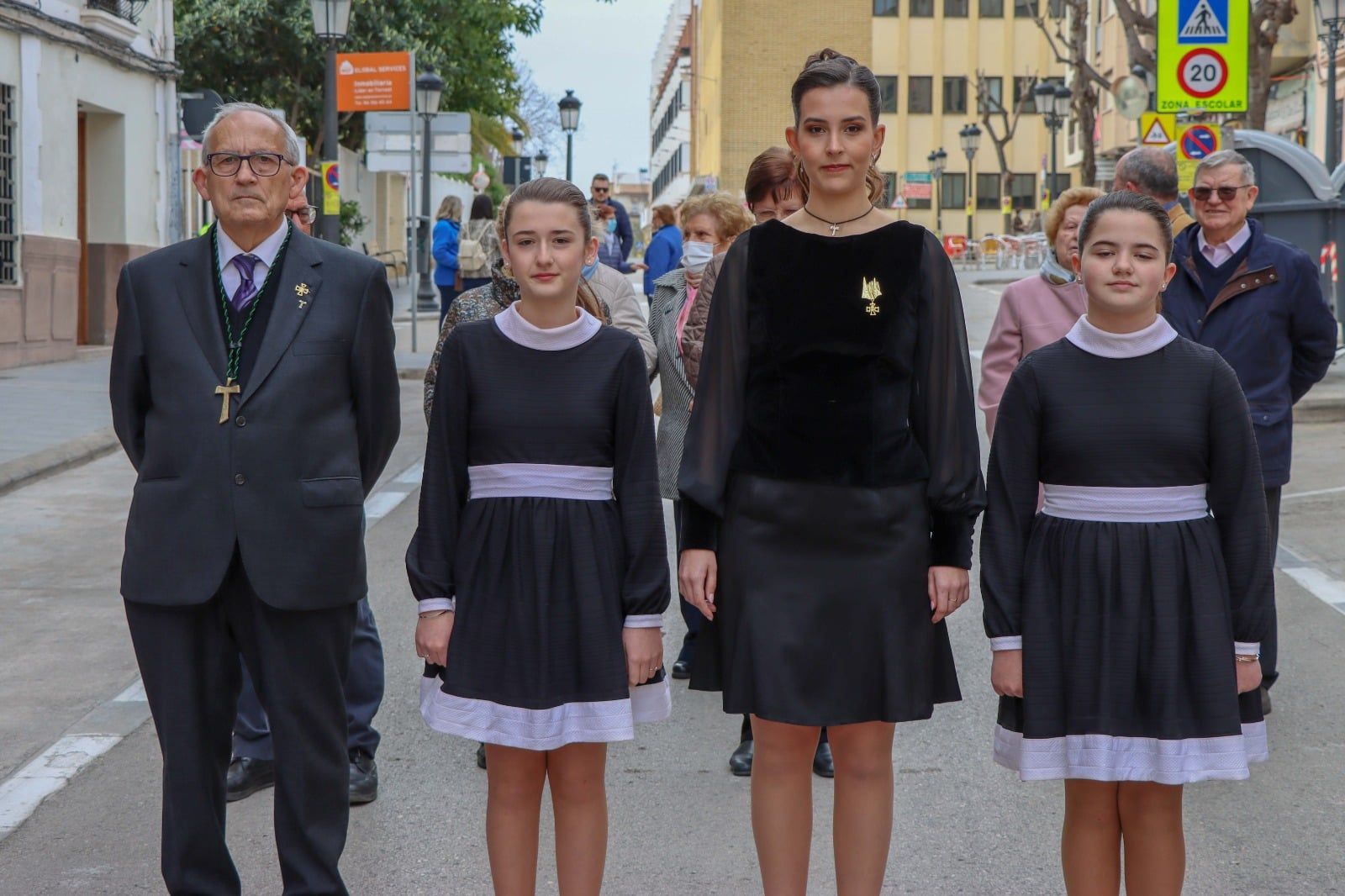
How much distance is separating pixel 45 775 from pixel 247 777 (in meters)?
0.74

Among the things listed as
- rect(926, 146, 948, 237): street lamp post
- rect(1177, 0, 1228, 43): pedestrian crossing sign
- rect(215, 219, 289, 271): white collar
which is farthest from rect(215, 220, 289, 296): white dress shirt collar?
rect(926, 146, 948, 237): street lamp post

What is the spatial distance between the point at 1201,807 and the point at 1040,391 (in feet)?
6.45

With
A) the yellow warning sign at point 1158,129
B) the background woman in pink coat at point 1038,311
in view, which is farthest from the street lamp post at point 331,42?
the background woman in pink coat at point 1038,311

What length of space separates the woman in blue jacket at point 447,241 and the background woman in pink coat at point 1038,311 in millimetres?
13857

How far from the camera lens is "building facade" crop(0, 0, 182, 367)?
19.3 meters

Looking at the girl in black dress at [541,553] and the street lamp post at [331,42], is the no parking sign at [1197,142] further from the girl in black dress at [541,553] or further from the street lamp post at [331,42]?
the girl in black dress at [541,553]

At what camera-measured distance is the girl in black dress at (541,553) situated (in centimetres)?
369

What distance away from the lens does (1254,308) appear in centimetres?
594

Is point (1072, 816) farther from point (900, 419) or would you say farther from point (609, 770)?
point (609, 770)

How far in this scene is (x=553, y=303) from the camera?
374 cm

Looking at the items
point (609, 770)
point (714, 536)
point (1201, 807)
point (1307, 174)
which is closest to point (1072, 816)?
point (714, 536)

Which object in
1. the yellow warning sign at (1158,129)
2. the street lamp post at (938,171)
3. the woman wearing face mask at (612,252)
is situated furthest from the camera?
the street lamp post at (938,171)

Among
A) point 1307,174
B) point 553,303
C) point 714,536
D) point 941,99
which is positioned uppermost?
point 941,99

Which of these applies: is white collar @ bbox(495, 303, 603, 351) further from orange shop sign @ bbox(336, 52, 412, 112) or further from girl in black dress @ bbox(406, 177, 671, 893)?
orange shop sign @ bbox(336, 52, 412, 112)
